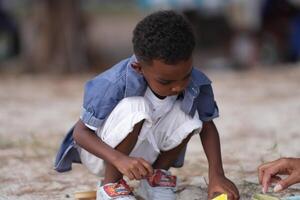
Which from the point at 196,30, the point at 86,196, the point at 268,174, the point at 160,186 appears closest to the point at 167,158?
the point at 160,186

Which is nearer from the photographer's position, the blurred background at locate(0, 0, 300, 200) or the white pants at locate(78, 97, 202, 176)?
the white pants at locate(78, 97, 202, 176)

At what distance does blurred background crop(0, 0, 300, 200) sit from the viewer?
3.58 m

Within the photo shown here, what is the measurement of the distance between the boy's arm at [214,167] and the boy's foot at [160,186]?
18 cm

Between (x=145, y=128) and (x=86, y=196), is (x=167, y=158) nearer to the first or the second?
(x=145, y=128)

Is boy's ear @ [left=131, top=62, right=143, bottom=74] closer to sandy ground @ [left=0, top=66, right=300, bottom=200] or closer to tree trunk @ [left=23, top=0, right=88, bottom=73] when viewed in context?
sandy ground @ [left=0, top=66, right=300, bottom=200]

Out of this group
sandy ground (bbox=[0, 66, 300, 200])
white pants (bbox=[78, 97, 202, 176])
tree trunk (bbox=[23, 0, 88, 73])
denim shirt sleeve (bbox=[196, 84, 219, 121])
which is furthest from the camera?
tree trunk (bbox=[23, 0, 88, 73])

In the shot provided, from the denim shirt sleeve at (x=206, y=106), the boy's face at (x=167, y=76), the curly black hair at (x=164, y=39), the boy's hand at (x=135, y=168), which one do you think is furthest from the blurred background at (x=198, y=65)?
the curly black hair at (x=164, y=39)

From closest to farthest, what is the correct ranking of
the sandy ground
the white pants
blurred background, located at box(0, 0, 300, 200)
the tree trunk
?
the white pants, the sandy ground, blurred background, located at box(0, 0, 300, 200), the tree trunk

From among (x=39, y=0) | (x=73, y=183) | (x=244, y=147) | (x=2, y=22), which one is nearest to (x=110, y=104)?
(x=73, y=183)

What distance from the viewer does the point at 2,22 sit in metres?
10.7

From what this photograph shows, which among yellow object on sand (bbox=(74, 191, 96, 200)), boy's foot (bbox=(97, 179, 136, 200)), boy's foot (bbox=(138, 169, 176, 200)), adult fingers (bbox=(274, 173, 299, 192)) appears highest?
adult fingers (bbox=(274, 173, 299, 192))

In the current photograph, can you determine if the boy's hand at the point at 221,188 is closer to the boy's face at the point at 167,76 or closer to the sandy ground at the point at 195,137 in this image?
the sandy ground at the point at 195,137

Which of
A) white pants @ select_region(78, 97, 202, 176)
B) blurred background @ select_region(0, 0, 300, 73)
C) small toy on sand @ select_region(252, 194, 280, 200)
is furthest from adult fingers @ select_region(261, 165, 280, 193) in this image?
blurred background @ select_region(0, 0, 300, 73)

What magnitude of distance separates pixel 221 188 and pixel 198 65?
728 cm
